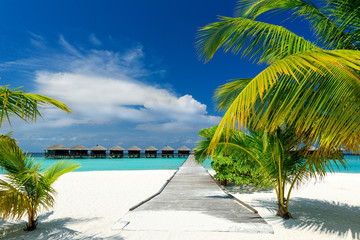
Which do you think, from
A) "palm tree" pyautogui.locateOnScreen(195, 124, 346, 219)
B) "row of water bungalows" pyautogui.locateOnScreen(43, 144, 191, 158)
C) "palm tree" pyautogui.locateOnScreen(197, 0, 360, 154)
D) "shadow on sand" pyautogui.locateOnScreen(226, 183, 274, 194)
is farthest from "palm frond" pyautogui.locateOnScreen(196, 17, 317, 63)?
"row of water bungalows" pyautogui.locateOnScreen(43, 144, 191, 158)

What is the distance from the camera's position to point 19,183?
366 centimetres

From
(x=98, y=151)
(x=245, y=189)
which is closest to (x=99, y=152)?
(x=98, y=151)

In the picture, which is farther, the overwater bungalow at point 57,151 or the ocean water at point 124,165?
the overwater bungalow at point 57,151

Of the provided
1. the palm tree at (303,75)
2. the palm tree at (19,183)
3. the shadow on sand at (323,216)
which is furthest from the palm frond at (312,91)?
the palm tree at (19,183)

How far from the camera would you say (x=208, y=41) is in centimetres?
335

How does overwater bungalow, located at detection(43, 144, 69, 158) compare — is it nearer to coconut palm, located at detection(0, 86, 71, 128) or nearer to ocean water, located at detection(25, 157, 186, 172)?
ocean water, located at detection(25, 157, 186, 172)

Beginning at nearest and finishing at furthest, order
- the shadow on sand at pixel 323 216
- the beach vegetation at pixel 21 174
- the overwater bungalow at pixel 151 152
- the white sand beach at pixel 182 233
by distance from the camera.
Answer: the beach vegetation at pixel 21 174 < the white sand beach at pixel 182 233 < the shadow on sand at pixel 323 216 < the overwater bungalow at pixel 151 152

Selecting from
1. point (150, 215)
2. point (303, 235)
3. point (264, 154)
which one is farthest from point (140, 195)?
point (303, 235)

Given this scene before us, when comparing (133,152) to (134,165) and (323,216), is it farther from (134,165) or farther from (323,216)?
(323,216)

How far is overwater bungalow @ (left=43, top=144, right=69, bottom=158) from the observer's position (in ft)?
132

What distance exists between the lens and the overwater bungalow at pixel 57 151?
132 feet

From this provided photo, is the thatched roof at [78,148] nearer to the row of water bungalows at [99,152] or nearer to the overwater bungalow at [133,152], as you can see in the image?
the row of water bungalows at [99,152]

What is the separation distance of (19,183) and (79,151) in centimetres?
4488

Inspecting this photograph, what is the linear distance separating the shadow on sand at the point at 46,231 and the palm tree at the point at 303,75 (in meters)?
3.30
